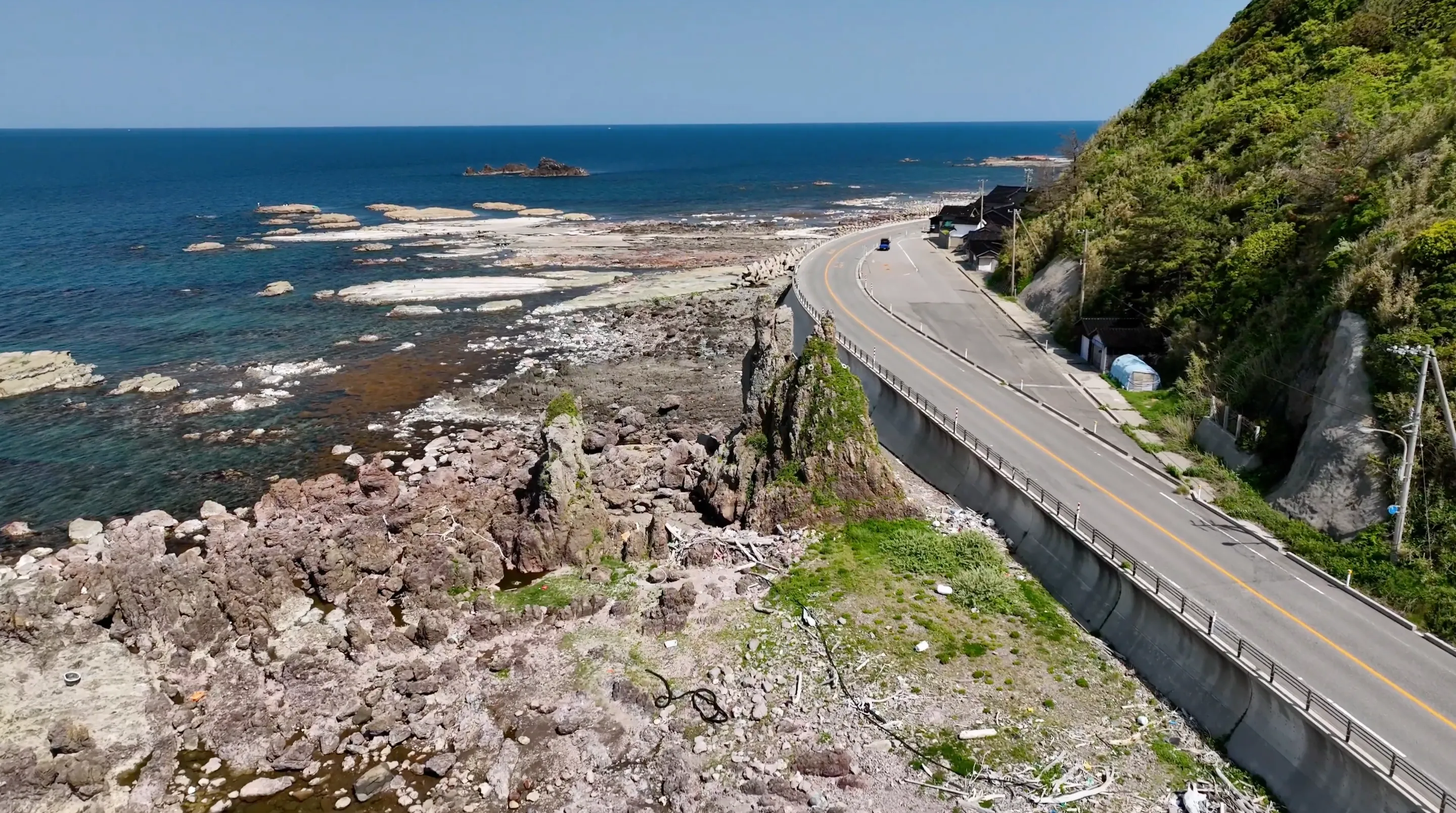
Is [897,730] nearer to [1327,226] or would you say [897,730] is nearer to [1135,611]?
[1135,611]

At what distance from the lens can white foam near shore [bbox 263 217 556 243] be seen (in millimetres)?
114188

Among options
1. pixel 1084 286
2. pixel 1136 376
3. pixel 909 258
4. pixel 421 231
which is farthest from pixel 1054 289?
pixel 421 231

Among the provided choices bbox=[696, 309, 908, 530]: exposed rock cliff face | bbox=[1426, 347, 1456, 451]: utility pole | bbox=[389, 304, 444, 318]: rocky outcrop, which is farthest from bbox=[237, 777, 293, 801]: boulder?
bbox=[389, 304, 444, 318]: rocky outcrop

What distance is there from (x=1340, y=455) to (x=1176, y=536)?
5.47 meters

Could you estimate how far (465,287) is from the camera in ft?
273

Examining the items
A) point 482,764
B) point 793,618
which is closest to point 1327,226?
point 793,618

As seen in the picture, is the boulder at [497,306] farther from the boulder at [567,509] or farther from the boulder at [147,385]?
the boulder at [567,509]

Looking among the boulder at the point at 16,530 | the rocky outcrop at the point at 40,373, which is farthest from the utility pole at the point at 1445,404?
the rocky outcrop at the point at 40,373

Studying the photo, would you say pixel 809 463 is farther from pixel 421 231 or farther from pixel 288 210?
pixel 288 210

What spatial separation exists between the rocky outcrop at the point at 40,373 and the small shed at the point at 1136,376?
64659 mm

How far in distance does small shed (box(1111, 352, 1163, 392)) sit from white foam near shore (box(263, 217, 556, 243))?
94.2m

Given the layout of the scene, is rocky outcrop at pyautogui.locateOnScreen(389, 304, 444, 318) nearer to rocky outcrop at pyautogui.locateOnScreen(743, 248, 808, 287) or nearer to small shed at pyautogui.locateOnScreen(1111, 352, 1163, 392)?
rocky outcrop at pyautogui.locateOnScreen(743, 248, 808, 287)

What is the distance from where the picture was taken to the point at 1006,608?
89.6 ft

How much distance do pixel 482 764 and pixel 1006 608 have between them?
16949 mm
